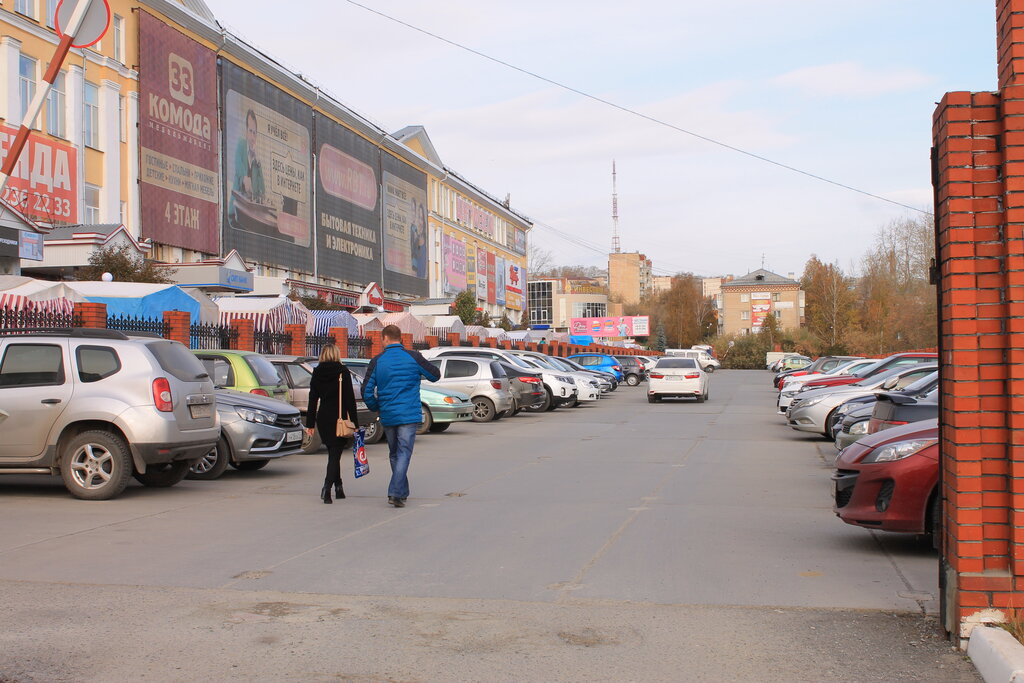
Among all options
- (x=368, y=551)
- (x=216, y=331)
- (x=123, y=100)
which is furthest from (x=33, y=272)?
(x=368, y=551)

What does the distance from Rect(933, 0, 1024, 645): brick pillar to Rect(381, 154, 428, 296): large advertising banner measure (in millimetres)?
56691

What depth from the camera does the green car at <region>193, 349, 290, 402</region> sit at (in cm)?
1450

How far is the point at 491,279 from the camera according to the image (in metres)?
87.4

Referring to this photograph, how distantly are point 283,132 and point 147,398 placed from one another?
38.3m

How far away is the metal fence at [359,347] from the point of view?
31234 millimetres

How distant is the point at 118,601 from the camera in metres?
6.39

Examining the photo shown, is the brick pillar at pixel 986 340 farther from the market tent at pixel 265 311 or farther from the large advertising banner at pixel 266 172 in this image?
the large advertising banner at pixel 266 172

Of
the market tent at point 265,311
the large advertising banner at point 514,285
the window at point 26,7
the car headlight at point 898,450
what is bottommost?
the car headlight at point 898,450

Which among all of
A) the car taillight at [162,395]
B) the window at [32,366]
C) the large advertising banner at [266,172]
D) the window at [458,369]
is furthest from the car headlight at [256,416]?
the large advertising banner at [266,172]

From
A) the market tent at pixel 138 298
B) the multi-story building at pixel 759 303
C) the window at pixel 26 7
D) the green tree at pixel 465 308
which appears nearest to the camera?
the market tent at pixel 138 298

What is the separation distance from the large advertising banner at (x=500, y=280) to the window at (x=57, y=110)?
57.7m

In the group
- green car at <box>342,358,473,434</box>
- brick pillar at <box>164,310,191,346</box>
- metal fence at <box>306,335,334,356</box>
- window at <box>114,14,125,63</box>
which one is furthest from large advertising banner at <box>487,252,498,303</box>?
green car at <box>342,358,473,434</box>

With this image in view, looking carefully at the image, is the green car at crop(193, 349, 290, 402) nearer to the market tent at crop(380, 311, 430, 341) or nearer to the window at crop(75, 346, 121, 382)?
the window at crop(75, 346, 121, 382)

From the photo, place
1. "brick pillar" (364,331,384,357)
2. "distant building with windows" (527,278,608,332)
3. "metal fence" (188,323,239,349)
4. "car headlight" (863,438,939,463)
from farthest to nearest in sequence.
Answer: "distant building with windows" (527,278,608,332)
"brick pillar" (364,331,384,357)
"metal fence" (188,323,239,349)
"car headlight" (863,438,939,463)
